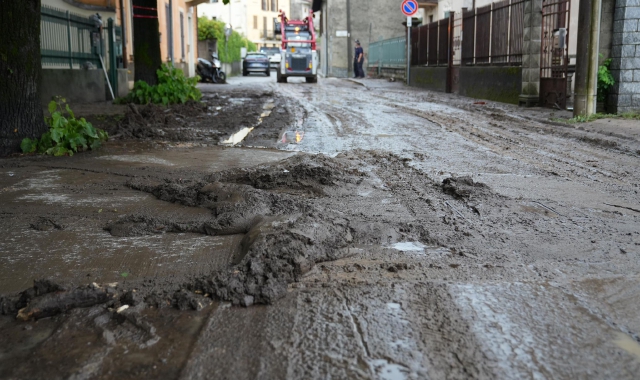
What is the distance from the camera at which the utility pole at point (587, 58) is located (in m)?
11.1

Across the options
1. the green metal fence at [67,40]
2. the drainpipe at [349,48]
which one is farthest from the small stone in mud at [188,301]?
the drainpipe at [349,48]

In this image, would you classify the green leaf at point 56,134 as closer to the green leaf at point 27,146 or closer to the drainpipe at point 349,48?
the green leaf at point 27,146

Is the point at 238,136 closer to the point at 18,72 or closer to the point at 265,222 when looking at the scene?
the point at 18,72

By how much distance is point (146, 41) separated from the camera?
1502cm

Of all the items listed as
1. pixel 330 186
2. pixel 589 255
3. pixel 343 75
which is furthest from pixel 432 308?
pixel 343 75

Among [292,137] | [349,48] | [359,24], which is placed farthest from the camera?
[359,24]

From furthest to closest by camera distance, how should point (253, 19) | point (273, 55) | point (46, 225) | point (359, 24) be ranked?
point (253, 19), point (273, 55), point (359, 24), point (46, 225)

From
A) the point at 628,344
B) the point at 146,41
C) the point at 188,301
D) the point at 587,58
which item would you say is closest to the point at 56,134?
the point at 188,301

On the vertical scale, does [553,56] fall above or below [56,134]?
above

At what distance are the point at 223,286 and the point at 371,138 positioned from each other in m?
6.35

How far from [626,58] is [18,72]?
33.5 feet

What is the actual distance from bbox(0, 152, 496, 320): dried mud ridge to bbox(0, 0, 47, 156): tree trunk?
283 centimetres

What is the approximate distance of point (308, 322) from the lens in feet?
9.57

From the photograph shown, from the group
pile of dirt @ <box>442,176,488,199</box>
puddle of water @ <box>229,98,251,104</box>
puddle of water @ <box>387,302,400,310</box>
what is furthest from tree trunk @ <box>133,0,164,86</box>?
puddle of water @ <box>387,302,400,310</box>
